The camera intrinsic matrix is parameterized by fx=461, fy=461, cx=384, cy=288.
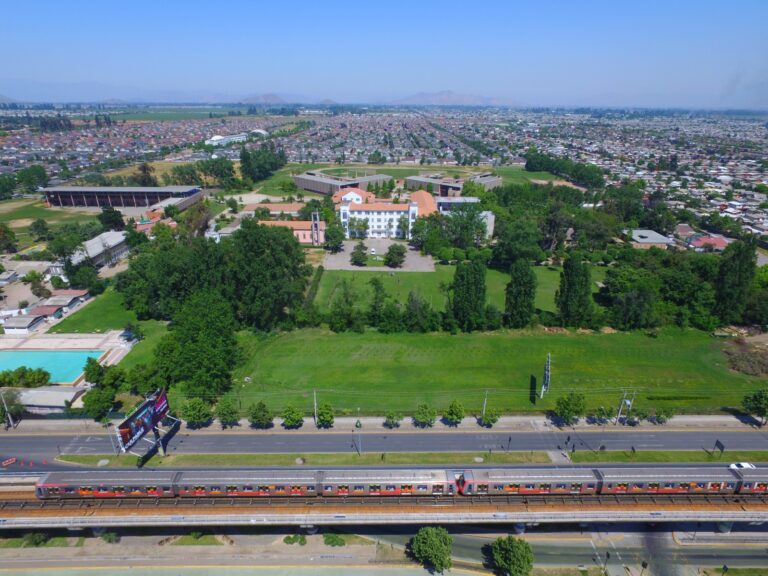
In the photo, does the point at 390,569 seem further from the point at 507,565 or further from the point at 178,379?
the point at 178,379

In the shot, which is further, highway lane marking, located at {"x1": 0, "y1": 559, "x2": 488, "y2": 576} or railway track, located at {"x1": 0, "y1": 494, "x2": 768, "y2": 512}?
railway track, located at {"x1": 0, "y1": 494, "x2": 768, "y2": 512}

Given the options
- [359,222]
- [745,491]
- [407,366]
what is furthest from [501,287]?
[745,491]

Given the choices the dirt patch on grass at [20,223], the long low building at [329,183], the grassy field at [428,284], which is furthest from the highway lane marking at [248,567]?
the long low building at [329,183]

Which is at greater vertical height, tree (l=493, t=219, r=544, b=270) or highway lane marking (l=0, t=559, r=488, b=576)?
tree (l=493, t=219, r=544, b=270)

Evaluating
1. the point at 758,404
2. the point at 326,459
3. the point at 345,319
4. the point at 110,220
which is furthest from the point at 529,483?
the point at 110,220

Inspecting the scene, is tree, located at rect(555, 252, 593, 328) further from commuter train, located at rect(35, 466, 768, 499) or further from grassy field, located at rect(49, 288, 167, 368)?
grassy field, located at rect(49, 288, 167, 368)

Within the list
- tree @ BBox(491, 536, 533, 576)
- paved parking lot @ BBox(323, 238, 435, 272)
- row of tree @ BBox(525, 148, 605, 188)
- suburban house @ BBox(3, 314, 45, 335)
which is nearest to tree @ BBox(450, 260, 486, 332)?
paved parking lot @ BBox(323, 238, 435, 272)
